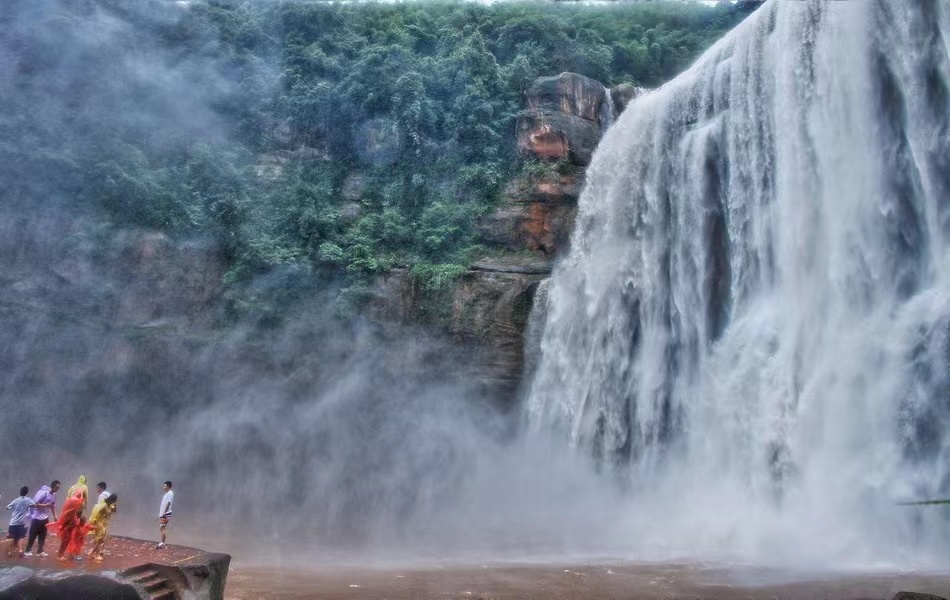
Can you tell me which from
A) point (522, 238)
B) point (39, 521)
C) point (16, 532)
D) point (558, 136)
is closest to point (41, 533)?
point (39, 521)

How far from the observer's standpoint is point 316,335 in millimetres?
22734

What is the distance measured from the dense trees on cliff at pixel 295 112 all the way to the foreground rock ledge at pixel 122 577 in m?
13.8

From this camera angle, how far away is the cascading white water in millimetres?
12750

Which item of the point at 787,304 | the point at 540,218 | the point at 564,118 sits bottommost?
the point at 787,304

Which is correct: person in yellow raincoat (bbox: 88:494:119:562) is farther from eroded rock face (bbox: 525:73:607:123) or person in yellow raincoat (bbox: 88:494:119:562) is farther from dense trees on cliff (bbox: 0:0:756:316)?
eroded rock face (bbox: 525:73:607:123)

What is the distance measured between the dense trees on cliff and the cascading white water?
23.0 ft

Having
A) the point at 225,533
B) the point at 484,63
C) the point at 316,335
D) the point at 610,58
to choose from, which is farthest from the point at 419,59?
the point at 225,533

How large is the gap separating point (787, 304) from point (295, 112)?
63.4 ft

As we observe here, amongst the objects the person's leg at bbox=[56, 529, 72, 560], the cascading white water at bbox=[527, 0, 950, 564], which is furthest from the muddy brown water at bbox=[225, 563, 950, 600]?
the person's leg at bbox=[56, 529, 72, 560]

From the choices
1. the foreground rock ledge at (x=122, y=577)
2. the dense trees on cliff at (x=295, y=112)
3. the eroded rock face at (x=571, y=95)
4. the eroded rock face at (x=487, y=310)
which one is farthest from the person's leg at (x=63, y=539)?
the eroded rock face at (x=571, y=95)

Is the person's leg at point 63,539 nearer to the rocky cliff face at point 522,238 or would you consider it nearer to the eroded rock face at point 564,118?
the rocky cliff face at point 522,238

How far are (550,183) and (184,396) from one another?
42.2 feet

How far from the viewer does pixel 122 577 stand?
8898 millimetres

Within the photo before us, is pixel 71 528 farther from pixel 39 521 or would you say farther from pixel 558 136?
pixel 558 136
